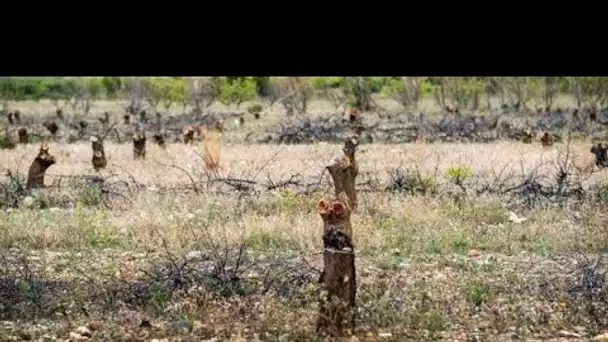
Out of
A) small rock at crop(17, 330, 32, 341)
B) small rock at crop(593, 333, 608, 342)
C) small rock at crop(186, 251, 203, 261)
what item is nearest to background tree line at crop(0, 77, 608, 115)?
small rock at crop(186, 251, 203, 261)

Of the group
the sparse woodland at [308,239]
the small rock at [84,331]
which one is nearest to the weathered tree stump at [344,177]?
the sparse woodland at [308,239]

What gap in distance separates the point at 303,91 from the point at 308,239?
1399cm

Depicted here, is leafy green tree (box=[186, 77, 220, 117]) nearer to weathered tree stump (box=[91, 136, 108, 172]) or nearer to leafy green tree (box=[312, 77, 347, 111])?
leafy green tree (box=[312, 77, 347, 111])

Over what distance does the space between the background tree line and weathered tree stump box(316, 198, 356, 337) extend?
14267mm

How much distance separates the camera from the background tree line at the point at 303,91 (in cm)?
1941

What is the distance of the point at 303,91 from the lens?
65.1ft

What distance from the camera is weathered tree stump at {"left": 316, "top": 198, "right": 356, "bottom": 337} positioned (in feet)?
13.2

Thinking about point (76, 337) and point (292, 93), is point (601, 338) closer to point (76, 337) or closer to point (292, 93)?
point (76, 337)

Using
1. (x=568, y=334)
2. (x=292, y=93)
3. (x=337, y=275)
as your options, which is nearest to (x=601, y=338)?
(x=568, y=334)
